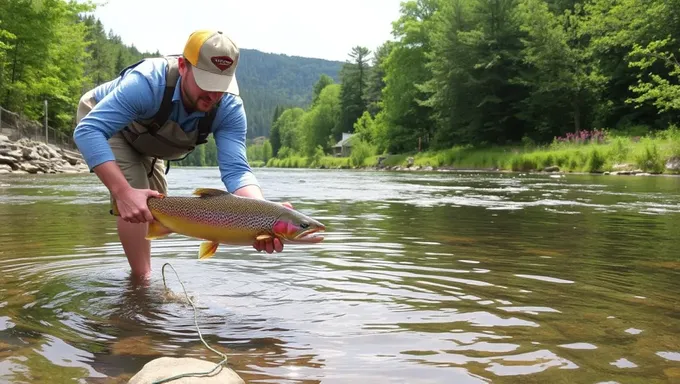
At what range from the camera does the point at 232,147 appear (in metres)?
4.20

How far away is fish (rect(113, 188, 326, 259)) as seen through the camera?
130 inches

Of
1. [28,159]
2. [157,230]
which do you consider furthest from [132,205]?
[28,159]

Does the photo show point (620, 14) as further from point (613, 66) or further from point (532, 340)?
point (532, 340)

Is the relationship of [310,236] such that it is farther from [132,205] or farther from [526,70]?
[526,70]

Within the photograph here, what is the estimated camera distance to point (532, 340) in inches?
126

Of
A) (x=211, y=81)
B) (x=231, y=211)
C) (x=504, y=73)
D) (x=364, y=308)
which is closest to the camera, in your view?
(x=231, y=211)

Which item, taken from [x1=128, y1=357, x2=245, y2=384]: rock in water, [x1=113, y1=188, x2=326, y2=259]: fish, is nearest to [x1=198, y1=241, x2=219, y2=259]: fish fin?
[x1=113, y1=188, x2=326, y2=259]: fish

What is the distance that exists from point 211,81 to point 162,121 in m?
0.61

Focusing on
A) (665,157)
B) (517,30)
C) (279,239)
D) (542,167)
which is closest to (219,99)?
(279,239)

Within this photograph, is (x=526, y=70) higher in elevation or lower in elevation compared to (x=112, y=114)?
higher

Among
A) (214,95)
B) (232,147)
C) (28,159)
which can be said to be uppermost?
(214,95)

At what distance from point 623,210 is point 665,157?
17.4 metres

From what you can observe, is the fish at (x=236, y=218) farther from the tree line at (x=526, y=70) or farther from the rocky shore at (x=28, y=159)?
the tree line at (x=526, y=70)

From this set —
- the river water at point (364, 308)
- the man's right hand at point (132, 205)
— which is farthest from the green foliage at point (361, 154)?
the man's right hand at point (132, 205)
